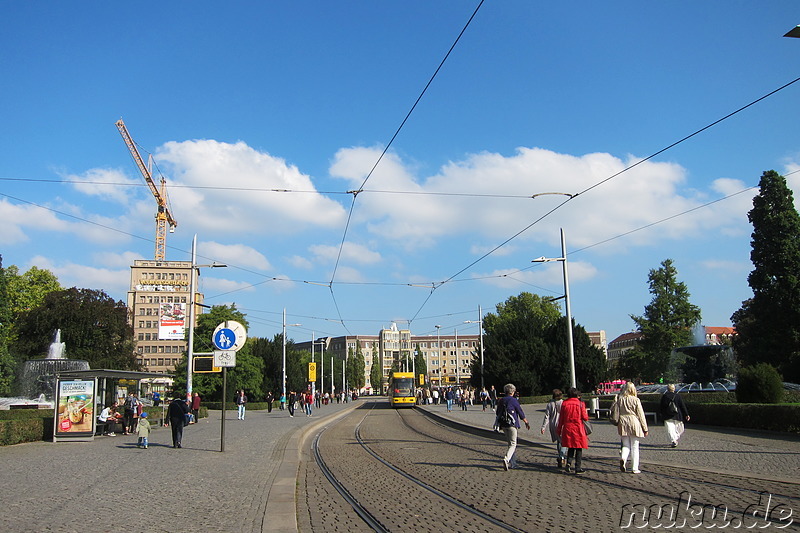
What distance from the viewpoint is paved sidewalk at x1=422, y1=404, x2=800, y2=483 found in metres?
12.1

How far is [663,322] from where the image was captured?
2753 inches

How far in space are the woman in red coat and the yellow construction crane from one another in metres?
110

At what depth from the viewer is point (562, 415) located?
1188 cm

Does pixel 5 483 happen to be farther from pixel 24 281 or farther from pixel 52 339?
pixel 24 281

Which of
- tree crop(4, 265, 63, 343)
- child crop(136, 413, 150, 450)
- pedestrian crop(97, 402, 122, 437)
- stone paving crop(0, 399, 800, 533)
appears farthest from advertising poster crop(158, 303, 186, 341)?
tree crop(4, 265, 63, 343)

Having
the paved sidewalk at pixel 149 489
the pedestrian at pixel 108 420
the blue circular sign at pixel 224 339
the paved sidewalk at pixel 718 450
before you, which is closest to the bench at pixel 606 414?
the paved sidewalk at pixel 718 450

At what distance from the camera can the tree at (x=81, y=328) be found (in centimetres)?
6216

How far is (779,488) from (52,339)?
64.9 metres

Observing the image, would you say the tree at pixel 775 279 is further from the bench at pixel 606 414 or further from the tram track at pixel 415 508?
the tram track at pixel 415 508

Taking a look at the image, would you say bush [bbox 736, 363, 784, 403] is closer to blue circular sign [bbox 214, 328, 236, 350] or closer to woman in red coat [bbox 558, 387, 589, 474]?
woman in red coat [bbox 558, 387, 589, 474]

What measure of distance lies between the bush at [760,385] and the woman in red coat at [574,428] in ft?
50.0

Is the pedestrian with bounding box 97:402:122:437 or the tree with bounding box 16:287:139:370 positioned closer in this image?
the pedestrian with bounding box 97:402:122:437

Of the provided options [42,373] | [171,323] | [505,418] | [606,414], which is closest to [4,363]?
[42,373]

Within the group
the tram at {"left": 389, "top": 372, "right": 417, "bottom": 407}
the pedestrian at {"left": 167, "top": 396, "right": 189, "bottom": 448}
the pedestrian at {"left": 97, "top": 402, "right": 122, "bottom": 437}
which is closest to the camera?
the pedestrian at {"left": 167, "top": 396, "right": 189, "bottom": 448}
